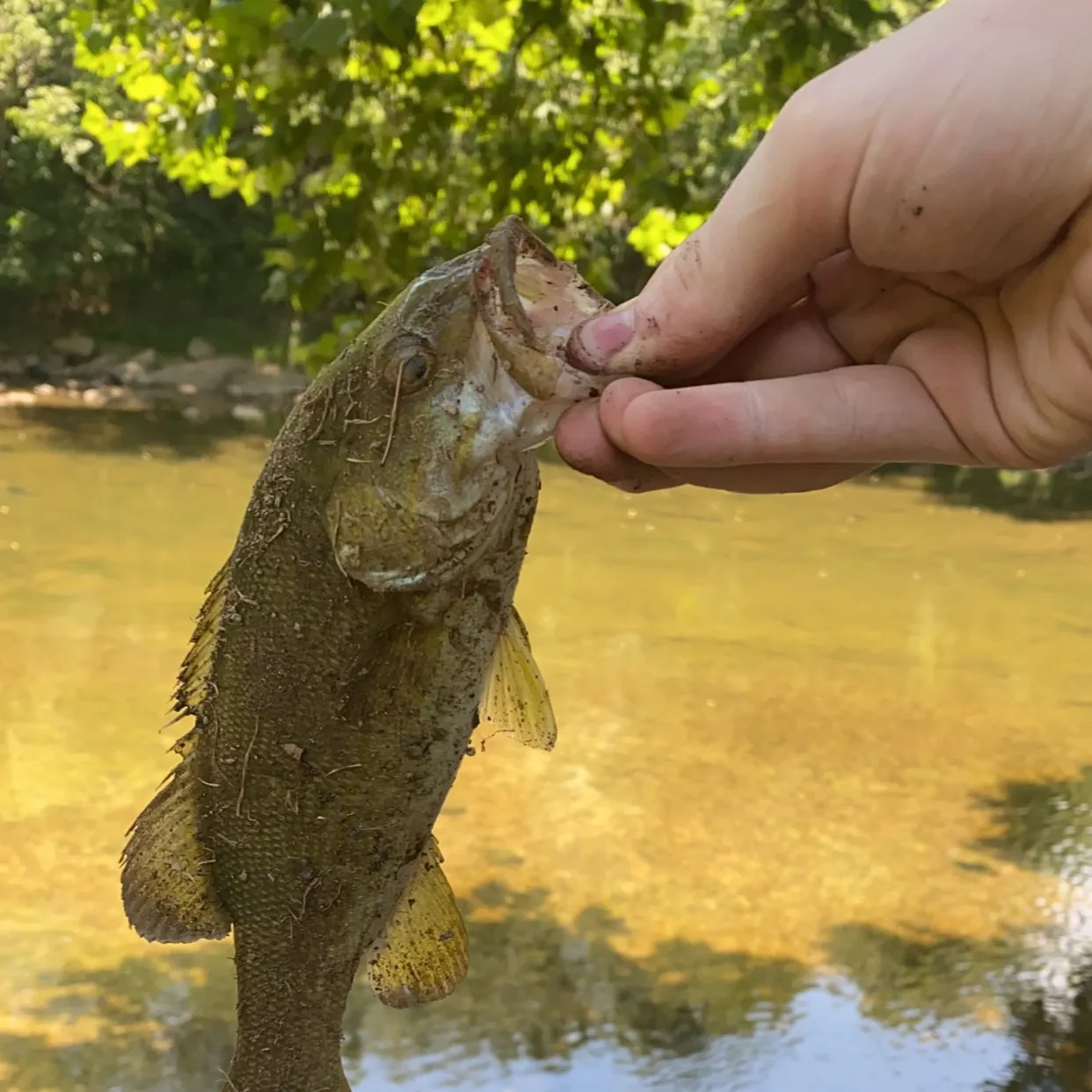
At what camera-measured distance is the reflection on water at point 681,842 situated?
4.06m

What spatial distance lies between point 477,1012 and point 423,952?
8.62ft

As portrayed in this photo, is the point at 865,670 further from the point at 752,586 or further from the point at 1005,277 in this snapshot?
the point at 1005,277

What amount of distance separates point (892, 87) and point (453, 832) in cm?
448

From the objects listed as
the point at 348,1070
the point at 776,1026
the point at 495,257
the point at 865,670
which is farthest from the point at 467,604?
the point at 865,670

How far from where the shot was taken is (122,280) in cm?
2052

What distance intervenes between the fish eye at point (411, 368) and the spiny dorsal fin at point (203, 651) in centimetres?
34

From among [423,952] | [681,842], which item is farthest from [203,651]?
[681,842]

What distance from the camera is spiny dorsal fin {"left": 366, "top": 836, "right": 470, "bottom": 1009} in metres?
1.77

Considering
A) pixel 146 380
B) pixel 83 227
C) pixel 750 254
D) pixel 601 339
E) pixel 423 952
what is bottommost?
pixel 146 380

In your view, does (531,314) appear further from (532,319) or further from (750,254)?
(750,254)

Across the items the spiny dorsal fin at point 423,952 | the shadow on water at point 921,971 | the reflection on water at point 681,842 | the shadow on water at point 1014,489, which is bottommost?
the shadow on water at point 1014,489

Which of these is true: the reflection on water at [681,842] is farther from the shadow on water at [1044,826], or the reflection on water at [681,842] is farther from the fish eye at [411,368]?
the fish eye at [411,368]

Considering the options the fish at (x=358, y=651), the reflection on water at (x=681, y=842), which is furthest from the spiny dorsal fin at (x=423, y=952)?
the reflection on water at (x=681, y=842)

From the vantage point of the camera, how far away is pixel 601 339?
4.37 ft
